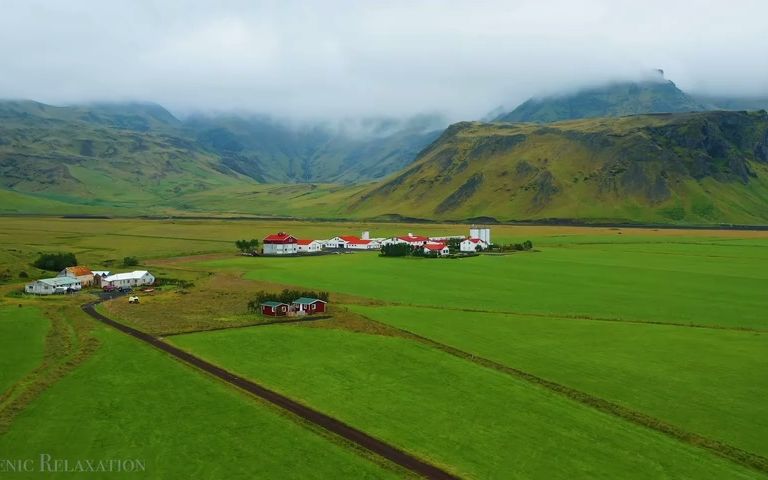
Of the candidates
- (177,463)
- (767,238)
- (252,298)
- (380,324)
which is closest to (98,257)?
(252,298)

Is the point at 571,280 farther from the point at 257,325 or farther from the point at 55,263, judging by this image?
the point at 55,263

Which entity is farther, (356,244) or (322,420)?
(356,244)

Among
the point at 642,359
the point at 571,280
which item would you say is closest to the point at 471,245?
the point at 571,280

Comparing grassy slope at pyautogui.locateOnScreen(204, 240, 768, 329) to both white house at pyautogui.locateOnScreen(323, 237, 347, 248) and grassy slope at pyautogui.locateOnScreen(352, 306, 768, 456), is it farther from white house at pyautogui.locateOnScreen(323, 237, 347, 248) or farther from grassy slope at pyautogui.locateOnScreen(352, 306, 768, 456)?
white house at pyautogui.locateOnScreen(323, 237, 347, 248)

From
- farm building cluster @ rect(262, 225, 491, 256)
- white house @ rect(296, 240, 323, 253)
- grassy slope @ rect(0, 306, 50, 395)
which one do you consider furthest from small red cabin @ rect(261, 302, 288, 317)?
white house @ rect(296, 240, 323, 253)

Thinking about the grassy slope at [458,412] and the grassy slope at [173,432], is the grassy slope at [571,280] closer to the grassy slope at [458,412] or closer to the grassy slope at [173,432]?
the grassy slope at [458,412]

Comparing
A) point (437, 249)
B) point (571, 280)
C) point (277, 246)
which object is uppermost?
point (277, 246)

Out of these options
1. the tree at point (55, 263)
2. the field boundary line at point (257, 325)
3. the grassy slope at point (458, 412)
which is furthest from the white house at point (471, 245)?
the grassy slope at point (458, 412)
